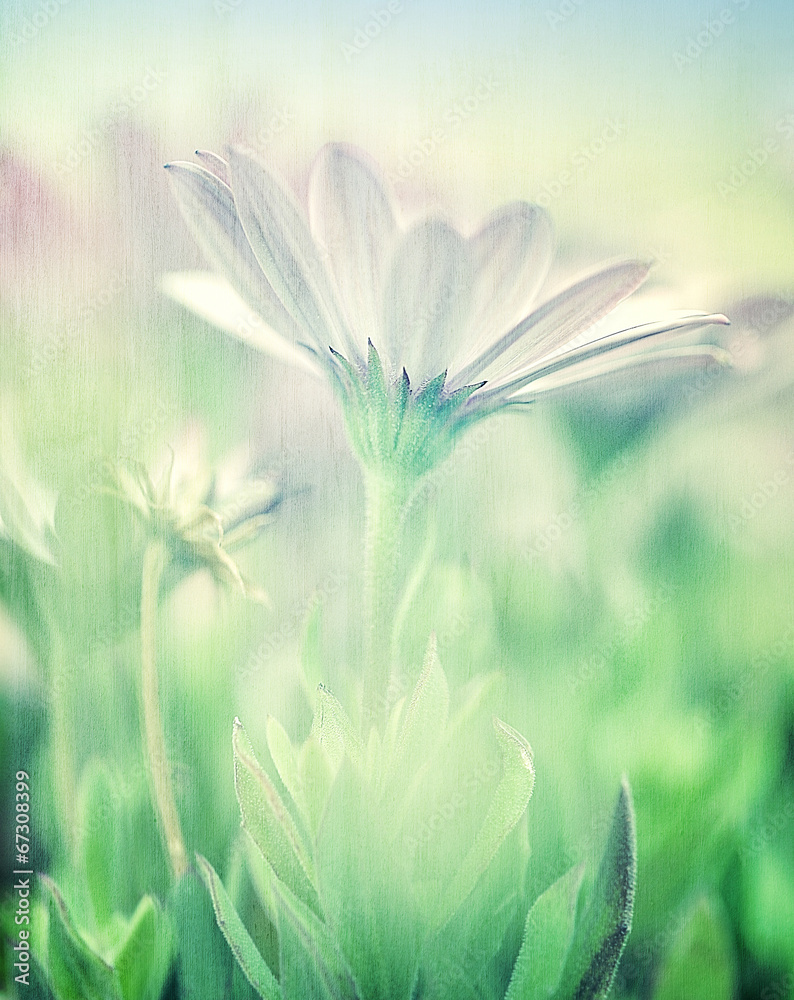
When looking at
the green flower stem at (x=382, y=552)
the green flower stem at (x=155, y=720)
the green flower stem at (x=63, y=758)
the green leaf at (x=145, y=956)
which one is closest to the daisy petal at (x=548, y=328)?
the green flower stem at (x=382, y=552)

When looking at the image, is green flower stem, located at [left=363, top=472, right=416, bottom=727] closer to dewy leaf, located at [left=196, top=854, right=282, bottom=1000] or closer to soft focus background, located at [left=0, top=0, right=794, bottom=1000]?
soft focus background, located at [left=0, top=0, right=794, bottom=1000]

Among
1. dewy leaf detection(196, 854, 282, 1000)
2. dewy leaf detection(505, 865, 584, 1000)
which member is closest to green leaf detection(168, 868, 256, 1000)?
dewy leaf detection(196, 854, 282, 1000)

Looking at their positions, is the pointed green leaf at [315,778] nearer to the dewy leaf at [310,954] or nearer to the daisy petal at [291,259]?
the dewy leaf at [310,954]

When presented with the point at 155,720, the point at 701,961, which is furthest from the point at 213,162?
the point at 701,961

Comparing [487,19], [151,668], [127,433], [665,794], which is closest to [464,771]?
[665,794]

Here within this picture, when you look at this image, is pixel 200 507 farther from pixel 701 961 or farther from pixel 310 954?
pixel 701 961

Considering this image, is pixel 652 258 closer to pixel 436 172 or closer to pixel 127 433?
pixel 436 172
